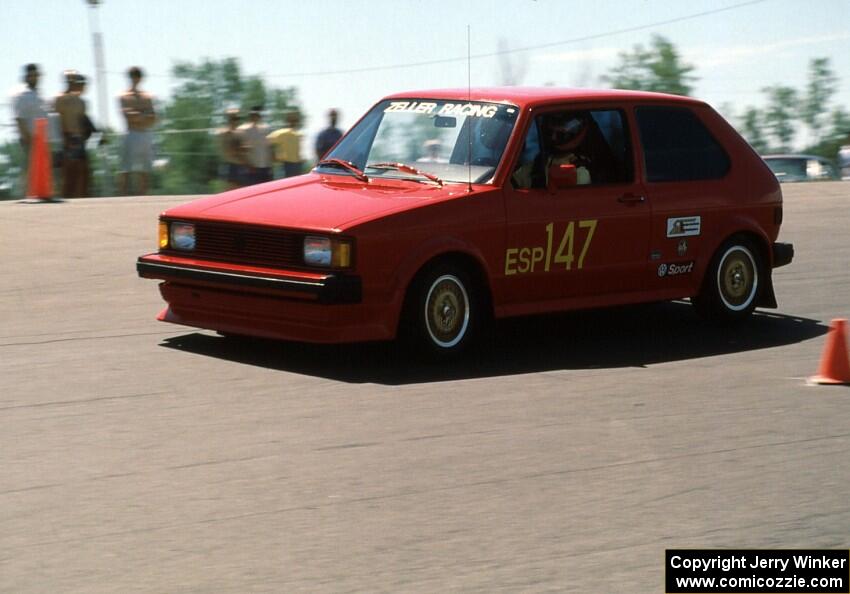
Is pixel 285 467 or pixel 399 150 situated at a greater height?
Answer: pixel 399 150

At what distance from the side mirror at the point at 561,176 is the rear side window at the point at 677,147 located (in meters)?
0.86

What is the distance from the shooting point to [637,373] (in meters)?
8.63

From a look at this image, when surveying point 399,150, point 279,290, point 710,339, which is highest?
point 399,150

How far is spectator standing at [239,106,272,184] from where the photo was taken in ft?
58.1

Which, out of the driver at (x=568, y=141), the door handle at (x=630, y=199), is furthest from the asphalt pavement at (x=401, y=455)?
the driver at (x=568, y=141)

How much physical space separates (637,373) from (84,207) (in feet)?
29.6

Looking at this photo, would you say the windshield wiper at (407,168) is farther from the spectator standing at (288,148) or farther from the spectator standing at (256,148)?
the spectator standing at (288,148)

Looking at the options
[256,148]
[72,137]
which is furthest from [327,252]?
[256,148]

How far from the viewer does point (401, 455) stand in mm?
6473

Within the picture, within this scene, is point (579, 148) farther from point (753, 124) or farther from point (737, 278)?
point (753, 124)

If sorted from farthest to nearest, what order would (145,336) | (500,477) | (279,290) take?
(145,336) < (279,290) < (500,477)

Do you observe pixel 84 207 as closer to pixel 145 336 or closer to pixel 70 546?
pixel 145 336

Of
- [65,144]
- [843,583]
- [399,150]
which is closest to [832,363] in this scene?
[399,150]

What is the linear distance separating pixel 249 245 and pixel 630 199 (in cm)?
265
